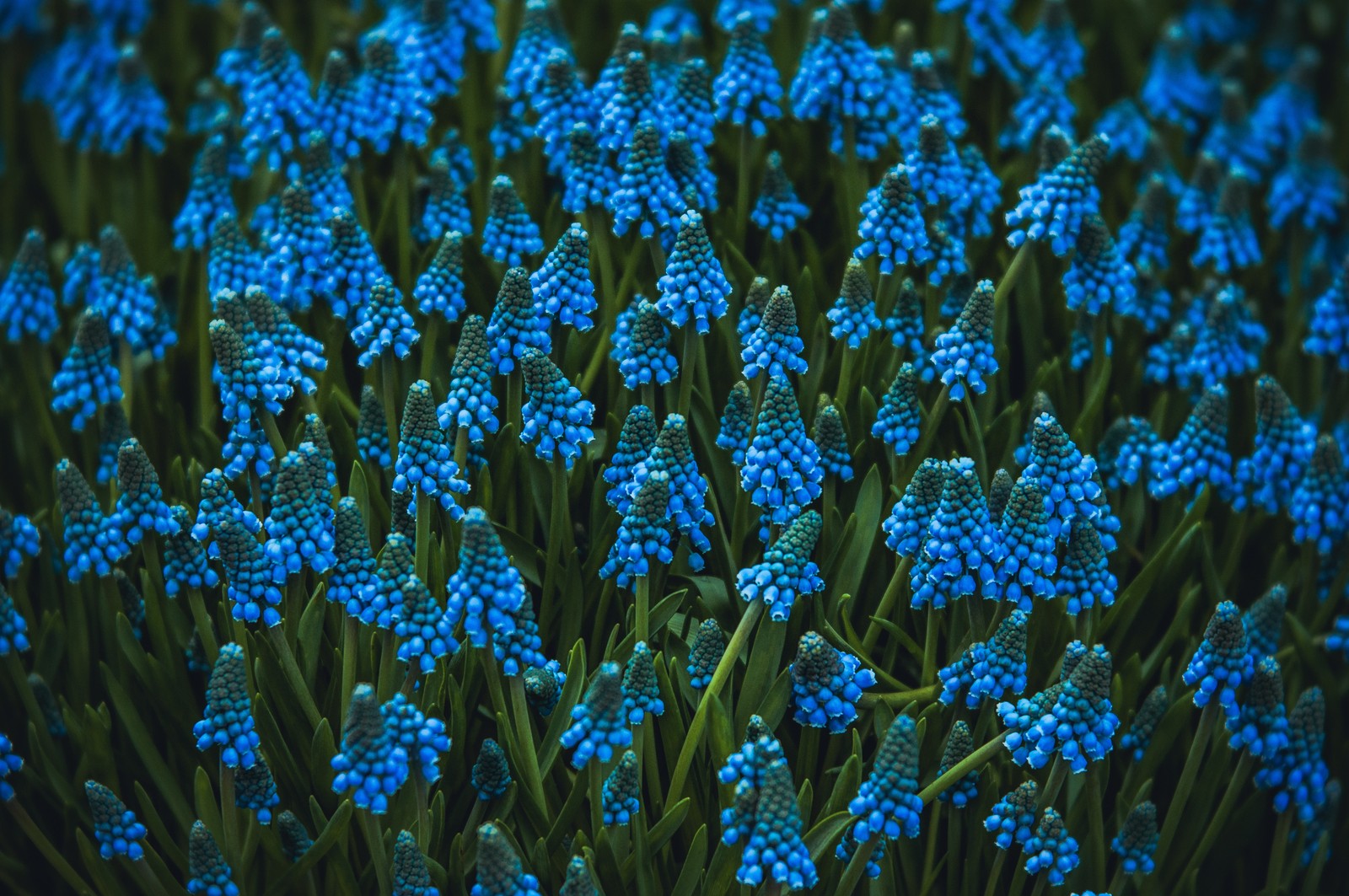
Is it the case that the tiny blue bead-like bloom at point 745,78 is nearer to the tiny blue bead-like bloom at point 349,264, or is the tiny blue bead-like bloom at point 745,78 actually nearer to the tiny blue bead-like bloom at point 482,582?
the tiny blue bead-like bloom at point 349,264

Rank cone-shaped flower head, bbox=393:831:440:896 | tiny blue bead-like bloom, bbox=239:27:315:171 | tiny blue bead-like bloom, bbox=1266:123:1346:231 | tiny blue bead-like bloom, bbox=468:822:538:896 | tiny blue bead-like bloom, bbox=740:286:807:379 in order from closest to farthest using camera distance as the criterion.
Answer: tiny blue bead-like bloom, bbox=468:822:538:896
cone-shaped flower head, bbox=393:831:440:896
tiny blue bead-like bloom, bbox=740:286:807:379
tiny blue bead-like bloom, bbox=239:27:315:171
tiny blue bead-like bloom, bbox=1266:123:1346:231

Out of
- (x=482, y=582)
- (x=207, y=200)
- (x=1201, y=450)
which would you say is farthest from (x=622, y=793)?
(x=207, y=200)

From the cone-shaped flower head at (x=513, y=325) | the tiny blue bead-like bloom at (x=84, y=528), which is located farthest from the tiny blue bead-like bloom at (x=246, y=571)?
the cone-shaped flower head at (x=513, y=325)

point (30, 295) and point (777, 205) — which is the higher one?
point (777, 205)

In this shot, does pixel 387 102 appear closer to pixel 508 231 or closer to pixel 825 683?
pixel 508 231

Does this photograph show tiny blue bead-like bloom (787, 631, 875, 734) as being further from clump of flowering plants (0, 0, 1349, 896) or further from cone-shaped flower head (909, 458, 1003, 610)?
cone-shaped flower head (909, 458, 1003, 610)

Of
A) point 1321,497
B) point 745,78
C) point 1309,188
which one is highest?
point 1309,188

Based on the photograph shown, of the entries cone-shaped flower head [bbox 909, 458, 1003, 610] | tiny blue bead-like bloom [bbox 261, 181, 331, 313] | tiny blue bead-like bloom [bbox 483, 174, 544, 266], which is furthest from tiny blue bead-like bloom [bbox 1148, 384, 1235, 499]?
tiny blue bead-like bloom [bbox 261, 181, 331, 313]
